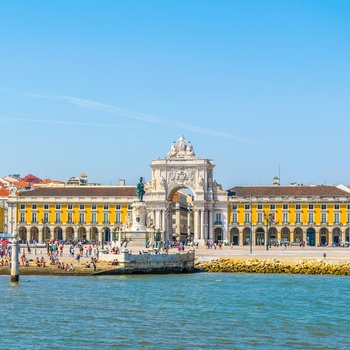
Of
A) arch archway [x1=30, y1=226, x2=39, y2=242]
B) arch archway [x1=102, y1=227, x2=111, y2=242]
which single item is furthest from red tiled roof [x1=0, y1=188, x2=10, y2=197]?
arch archway [x1=102, y1=227, x2=111, y2=242]

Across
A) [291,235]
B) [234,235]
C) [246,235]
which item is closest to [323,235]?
[291,235]

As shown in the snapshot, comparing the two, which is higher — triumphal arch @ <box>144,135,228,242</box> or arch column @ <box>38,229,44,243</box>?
triumphal arch @ <box>144,135,228,242</box>

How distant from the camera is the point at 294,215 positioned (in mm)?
109188

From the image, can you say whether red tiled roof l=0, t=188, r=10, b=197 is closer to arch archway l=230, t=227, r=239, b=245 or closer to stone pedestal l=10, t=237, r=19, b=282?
arch archway l=230, t=227, r=239, b=245

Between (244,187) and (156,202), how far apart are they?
11.2 meters

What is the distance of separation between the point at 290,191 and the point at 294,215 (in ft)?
9.22

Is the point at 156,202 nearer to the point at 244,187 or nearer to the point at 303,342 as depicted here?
the point at 244,187

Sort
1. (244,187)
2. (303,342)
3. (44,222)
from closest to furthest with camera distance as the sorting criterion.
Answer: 1. (303,342)
2. (44,222)
3. (244,187)

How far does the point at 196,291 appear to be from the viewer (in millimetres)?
46438

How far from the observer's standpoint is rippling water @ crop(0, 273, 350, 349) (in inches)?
1248

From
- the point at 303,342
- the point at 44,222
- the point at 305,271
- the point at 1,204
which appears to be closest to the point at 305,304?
the point at 303,342

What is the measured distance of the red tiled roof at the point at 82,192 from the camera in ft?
368

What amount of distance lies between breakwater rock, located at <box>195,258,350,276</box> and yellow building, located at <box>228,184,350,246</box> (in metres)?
46.5

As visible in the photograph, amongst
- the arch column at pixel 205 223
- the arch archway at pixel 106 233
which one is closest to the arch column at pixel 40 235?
the arch archway at pixel 106 233
